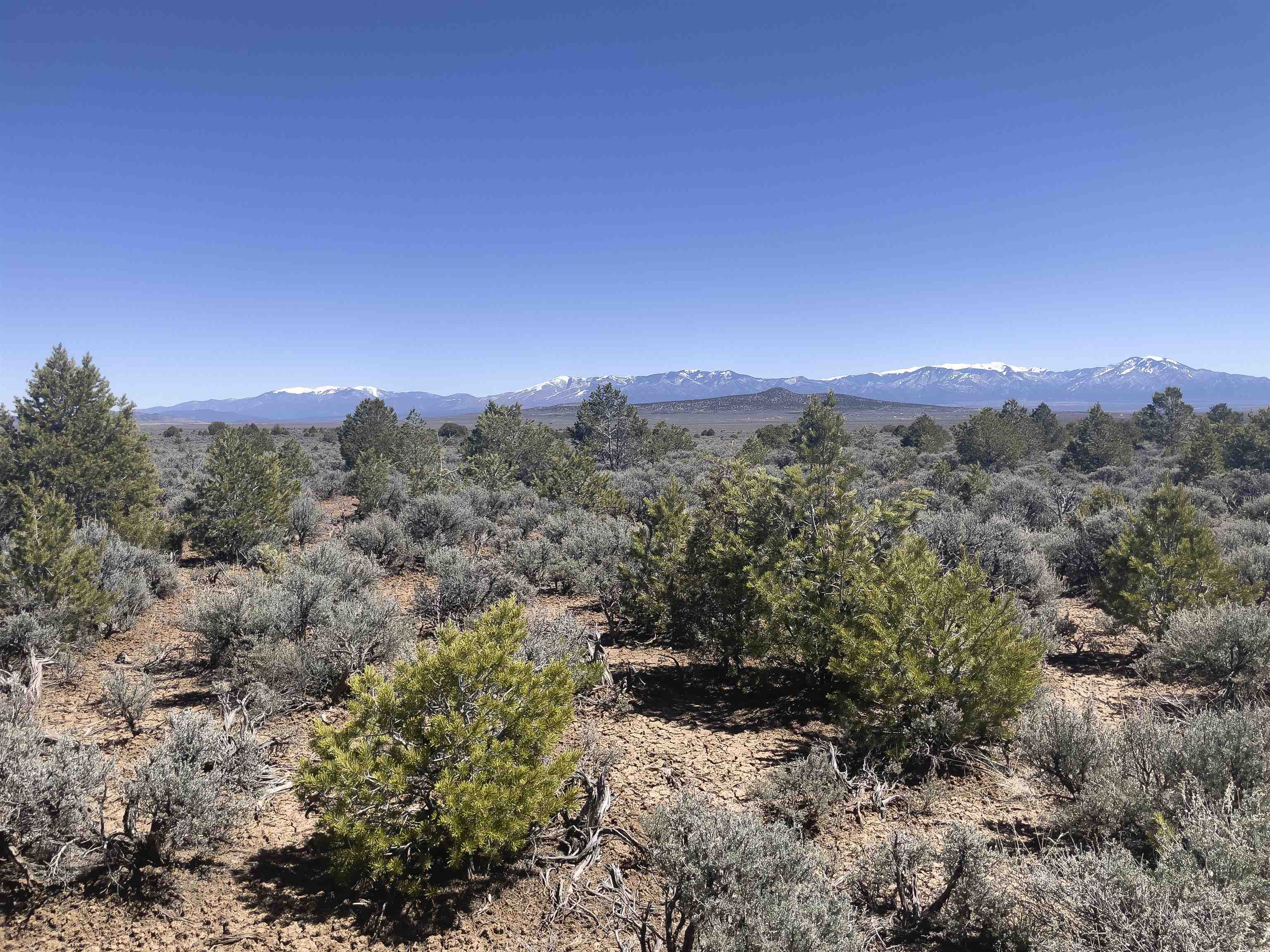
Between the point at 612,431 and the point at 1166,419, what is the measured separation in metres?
44.0

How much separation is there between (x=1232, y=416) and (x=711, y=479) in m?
53.0

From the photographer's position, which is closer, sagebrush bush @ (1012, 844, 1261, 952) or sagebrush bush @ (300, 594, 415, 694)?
sagebrush bush @ (1012, 844, 1261, 952)

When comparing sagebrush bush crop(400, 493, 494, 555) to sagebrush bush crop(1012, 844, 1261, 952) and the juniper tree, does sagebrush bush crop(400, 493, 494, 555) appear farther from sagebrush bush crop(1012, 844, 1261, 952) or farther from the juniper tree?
the juniper tree

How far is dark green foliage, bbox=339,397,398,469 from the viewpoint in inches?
1401

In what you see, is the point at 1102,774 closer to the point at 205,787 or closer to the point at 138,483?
the point at 205,787

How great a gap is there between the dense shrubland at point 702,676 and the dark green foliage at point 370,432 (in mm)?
16234

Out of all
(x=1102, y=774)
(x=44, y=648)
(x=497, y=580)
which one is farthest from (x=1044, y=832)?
(x=44, y=648)

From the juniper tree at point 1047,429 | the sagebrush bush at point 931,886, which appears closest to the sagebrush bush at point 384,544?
the sagebrush bush at point 931,886

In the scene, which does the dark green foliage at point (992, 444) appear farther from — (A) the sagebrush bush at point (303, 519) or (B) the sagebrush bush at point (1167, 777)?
(A) the sagebrush bush at point (303, 519)

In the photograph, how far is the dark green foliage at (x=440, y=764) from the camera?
4871 mm

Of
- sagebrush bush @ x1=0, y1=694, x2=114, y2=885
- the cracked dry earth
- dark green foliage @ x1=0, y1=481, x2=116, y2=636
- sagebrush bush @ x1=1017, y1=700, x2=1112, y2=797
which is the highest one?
dark green foliage @ x1=0, y1=481, x2=116, y2=636

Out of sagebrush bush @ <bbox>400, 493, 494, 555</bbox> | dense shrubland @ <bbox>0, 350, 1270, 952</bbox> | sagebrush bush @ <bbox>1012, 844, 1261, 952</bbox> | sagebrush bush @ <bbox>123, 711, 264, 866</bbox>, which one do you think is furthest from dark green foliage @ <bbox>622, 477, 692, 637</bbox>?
Answer: sagebrush bush @ <bbox>400, 493, 494, 555</bbox>

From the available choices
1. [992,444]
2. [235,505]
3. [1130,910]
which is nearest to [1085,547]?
[1130,910]

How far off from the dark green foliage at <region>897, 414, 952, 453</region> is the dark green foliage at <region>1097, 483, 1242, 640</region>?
3264 centimetres
